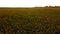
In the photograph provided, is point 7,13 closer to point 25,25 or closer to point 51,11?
point 25,25

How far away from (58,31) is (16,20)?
669 mm

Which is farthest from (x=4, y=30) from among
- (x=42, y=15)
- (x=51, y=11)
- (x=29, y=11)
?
(x=51, y=11)

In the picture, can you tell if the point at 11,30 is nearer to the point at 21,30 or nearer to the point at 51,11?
the point at 21,30

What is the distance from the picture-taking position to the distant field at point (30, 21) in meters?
1.82

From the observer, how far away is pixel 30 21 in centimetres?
188

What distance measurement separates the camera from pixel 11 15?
1.93 metres

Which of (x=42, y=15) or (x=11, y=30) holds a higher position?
(x=42, y=15)

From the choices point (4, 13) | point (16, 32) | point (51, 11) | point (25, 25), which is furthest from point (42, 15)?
point (4, 13)

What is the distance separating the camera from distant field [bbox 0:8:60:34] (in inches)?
71.8
